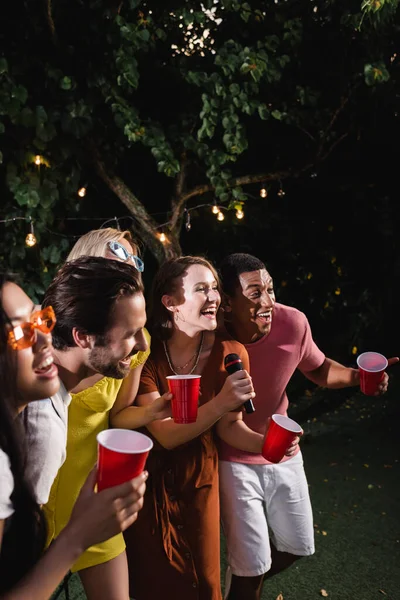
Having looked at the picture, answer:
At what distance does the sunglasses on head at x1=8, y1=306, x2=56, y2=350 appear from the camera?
148 cm

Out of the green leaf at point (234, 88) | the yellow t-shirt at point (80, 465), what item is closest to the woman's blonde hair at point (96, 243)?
the yellow t-shirt at point (80, 465)

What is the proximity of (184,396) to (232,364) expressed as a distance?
0.35 m

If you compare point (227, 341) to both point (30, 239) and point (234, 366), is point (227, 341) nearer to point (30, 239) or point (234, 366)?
point (234, 366)

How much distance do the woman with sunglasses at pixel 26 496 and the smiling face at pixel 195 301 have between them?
135 cm

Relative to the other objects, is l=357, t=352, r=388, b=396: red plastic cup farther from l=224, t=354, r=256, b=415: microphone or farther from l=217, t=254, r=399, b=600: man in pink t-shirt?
l=224, t=354, r=256, b=415: microphone

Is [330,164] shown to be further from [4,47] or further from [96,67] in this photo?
Answer: [4,47]

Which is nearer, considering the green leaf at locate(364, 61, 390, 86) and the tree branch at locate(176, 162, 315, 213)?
the green leaf at locate(364, 61, 390, 86)

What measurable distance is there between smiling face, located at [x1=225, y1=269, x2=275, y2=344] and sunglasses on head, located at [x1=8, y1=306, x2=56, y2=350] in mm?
1662

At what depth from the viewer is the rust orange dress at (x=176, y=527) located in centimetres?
262

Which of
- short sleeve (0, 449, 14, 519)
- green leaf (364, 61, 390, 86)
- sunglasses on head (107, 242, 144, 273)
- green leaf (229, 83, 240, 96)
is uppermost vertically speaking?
green leaf (364, 61, 390, 86)

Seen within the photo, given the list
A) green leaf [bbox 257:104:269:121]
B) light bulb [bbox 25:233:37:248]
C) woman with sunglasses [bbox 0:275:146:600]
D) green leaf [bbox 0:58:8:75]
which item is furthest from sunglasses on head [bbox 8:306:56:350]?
green leaf [bbox 257:104:269:121]

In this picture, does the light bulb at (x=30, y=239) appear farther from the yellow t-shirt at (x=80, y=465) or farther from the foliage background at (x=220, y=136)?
the yellow t-shirt at (x=80, y=465)

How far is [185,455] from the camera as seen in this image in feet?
9.03

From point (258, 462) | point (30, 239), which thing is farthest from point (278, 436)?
point (30, 239)
